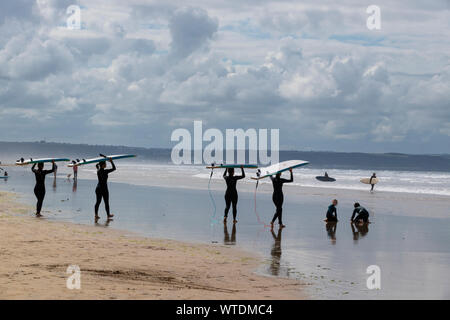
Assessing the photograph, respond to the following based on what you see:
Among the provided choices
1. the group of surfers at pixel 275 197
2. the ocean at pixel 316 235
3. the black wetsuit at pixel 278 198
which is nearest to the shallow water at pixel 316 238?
the ocean at pixel 316 235

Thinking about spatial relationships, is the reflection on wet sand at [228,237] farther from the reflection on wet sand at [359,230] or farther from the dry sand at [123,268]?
the reflection on wet sand at [359,230]

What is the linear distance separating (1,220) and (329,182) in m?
36.2

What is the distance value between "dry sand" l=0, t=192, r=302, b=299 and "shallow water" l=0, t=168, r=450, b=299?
0.81 meters

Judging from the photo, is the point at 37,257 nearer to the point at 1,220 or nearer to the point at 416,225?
the point at 1,220

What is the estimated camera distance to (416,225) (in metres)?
18.7

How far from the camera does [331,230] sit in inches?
656

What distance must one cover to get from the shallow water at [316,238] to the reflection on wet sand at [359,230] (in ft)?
0.13

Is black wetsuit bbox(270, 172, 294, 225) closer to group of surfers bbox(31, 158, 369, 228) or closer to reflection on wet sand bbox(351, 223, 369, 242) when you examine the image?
group of surfers bbox(31, 158, 369, 228)

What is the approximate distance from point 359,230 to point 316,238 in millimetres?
2462

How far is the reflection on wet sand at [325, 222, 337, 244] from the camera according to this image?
15.1m

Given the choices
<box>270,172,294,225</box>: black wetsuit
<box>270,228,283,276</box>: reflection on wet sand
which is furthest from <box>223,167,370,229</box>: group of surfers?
<box>270,228,283,276</box>: reflection on wet sand

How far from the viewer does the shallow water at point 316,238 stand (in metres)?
9.66
